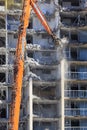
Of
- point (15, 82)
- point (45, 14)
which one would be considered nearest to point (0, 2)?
point (45, 14)

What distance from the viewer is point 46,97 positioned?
100 meters

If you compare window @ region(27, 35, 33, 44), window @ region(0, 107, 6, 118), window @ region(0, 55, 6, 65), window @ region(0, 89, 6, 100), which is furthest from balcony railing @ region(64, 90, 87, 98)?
window @ region(0, 55, 6, 65)

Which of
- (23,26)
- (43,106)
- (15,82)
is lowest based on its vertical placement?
(43,106)

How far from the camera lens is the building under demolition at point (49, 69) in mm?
97188

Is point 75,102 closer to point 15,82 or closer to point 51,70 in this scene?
point 51,70

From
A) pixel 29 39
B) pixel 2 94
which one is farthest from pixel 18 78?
pixel 29 39

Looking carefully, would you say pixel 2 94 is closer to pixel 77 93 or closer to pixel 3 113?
pixel 3 113

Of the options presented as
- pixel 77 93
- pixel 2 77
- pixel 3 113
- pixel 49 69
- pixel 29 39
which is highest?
pixel 29 39

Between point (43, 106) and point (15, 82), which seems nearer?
point (15, 82)

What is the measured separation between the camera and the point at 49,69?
101375 mm

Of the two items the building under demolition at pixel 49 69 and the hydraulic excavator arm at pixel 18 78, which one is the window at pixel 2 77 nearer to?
the building under demolition at pixel 49 69

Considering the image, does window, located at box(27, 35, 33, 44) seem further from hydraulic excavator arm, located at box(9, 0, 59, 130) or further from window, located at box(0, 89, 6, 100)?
hydraulic excavator arm, located at box(9, 0, 59, 130)

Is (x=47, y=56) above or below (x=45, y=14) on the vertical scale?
below

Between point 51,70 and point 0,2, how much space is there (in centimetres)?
1584
